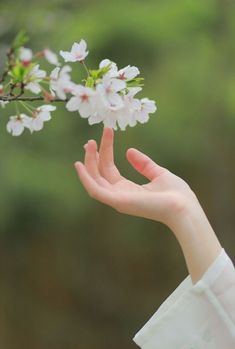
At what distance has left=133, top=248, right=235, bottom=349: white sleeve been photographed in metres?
0.99

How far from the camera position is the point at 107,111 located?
0.85 m

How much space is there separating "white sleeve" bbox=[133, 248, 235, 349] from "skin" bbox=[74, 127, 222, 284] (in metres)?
0.02

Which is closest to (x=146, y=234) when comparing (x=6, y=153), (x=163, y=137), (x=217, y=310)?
(x=163, y=137)

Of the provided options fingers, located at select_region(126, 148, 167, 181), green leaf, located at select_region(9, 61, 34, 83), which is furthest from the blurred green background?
green leaf, located at select_region(9, 61, 34, 83)

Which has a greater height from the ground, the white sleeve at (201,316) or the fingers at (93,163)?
the fingers at (93,163)

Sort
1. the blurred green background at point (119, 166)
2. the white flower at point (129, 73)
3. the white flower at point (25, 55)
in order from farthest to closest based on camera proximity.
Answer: the blurred green background at point (119, 166), the white flower at point (129, 73), the white flower at point (25, 55)

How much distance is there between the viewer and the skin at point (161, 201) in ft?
3.12

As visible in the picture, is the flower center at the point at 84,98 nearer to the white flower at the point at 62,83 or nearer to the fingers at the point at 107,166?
the white flower at the point at 62,83

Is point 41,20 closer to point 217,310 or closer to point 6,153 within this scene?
point 6,153

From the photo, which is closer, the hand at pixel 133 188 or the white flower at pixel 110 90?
the white flower at pixel 110 90

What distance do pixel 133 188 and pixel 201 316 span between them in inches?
7.3

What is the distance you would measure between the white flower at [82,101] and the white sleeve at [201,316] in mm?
290

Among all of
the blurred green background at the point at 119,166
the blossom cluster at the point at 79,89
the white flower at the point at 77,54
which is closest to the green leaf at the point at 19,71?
the blossom cluster at the point at 79,89

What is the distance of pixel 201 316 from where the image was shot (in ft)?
3.32
